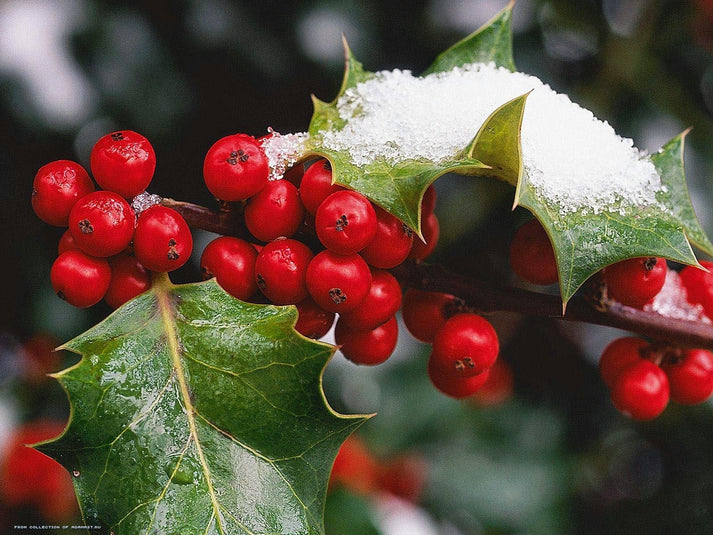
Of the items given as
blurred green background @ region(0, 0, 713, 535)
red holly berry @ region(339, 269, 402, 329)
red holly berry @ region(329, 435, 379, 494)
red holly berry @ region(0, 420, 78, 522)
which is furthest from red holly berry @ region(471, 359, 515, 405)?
red holly berry @ region(339, 269, 402, 329)

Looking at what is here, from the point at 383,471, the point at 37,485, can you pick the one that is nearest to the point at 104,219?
the point at 37,485

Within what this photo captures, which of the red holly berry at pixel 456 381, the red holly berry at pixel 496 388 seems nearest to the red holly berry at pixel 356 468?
the red holly berry at pixel 496 388

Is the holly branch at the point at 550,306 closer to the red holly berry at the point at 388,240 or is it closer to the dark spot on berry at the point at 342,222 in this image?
the red holly berry at the point at 388,240

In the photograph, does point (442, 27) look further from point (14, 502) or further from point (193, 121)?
point (14, 502)

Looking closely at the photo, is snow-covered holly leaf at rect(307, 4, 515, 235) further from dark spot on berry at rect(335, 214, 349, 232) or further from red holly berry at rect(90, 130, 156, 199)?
red holly berry at rect(90, 130, 156, 199)

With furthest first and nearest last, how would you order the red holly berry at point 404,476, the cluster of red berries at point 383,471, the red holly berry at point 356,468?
1. the red holly berry at point 404,476
2. the cluster of red berries at point 383,471
3. the red holly berry at point 356,468

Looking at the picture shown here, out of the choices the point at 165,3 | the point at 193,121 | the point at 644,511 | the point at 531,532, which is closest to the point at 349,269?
the point at 193,121

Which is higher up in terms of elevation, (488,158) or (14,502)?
(488,158)

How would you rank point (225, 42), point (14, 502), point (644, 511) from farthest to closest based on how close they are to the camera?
1. point (644, 511)
2. point (225, 42)
3. point (14, 502)
